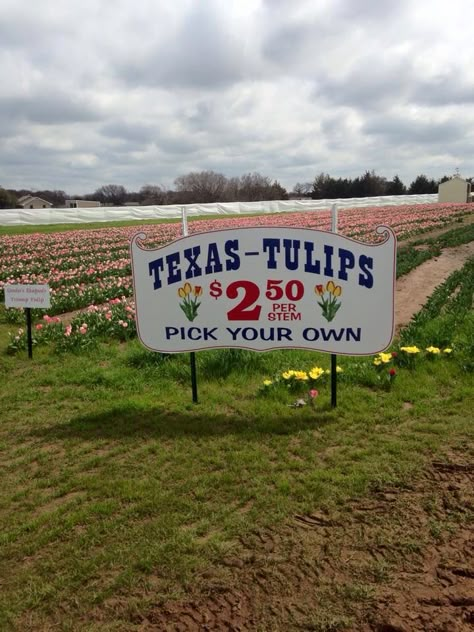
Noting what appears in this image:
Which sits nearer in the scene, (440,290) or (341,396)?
(341,396)

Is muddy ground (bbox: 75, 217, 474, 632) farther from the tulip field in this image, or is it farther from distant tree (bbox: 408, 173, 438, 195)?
distant tree (bbox: 408, 173, 438, 195)

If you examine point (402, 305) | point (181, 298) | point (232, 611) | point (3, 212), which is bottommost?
point (232, 611)

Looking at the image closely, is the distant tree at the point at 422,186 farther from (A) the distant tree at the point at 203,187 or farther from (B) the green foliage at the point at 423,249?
(B) the green foliage at the point at 423,249

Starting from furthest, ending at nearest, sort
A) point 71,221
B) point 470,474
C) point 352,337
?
point 71,221, point 352,337, point 470,474

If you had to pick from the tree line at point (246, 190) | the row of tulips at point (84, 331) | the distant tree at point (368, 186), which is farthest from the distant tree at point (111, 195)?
the row of tulips at point (84, 331)

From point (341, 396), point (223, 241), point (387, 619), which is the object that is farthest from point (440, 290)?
point (387, 619)

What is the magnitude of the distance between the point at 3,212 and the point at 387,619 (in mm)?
45171

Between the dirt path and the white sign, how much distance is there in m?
5.56

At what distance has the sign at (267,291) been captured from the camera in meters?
4.52

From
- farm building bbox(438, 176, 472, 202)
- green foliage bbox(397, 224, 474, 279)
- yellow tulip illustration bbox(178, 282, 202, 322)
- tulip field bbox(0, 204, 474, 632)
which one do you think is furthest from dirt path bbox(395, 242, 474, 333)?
farm building bbox(438, 176, 472, 202)

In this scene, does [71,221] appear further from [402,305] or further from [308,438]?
[308,438]

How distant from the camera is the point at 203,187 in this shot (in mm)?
91125

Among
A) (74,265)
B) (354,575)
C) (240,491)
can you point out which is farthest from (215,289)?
(74,265)

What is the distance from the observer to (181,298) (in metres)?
4.85
